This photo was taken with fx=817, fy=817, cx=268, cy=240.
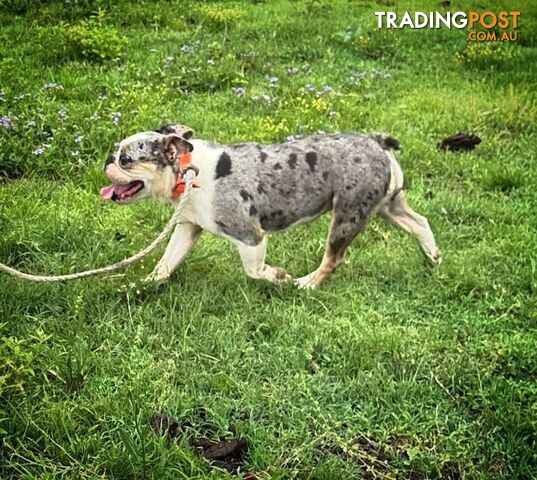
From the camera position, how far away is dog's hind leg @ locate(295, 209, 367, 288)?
5246 mm

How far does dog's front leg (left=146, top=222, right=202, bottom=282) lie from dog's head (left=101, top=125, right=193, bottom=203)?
1.06ft

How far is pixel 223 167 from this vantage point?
5.14 m

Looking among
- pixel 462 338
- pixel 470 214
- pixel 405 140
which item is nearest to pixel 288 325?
pixel 462 338

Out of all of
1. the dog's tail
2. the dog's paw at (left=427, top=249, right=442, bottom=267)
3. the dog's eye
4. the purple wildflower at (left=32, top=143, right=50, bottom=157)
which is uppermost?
the dog's eye

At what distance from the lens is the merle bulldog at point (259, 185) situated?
5.08 m

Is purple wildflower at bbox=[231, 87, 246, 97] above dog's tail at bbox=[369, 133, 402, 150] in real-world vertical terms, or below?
below

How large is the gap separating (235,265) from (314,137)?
1029mm

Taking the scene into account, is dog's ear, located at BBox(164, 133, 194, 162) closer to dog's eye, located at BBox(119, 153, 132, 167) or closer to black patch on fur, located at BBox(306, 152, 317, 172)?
dog's eye, located at BBox(119, 153, 132, 167)

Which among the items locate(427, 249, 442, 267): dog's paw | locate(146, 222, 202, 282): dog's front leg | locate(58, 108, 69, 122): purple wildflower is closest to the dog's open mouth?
locate(146, 222, 202, 282): dog's front leg

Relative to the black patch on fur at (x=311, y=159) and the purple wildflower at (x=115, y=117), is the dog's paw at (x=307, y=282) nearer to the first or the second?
the black patch on fur at (x=311, y=159)

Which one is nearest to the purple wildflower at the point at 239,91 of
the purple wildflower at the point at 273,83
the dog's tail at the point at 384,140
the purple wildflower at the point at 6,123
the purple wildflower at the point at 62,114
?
the purple wildflower at the point at 273,83

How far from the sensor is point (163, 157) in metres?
5.08

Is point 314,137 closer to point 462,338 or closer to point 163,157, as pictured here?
point 163,157

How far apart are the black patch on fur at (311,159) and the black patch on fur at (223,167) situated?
1.70 ft
